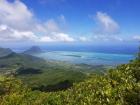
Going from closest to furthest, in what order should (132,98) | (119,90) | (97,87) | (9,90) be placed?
(132,98)
(119,90)
(97,87)
(9,90)

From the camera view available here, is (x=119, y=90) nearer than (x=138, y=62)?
Yes

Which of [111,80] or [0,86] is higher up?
[111,80]

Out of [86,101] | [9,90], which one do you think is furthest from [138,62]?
[9,90]

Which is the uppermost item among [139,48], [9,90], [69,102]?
[139,48]

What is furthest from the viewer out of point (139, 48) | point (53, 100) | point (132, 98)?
point (139, 48)

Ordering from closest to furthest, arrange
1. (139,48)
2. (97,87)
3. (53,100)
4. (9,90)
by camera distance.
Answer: (97,87), (53,100), (139,48), (9,90)

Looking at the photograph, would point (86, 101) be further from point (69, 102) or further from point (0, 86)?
point (0, 86)

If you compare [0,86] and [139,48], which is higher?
[139,48]

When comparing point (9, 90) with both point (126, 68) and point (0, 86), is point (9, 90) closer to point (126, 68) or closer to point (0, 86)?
point (0, 86)

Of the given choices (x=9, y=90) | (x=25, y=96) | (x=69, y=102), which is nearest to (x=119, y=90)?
(x=69, y=102)
